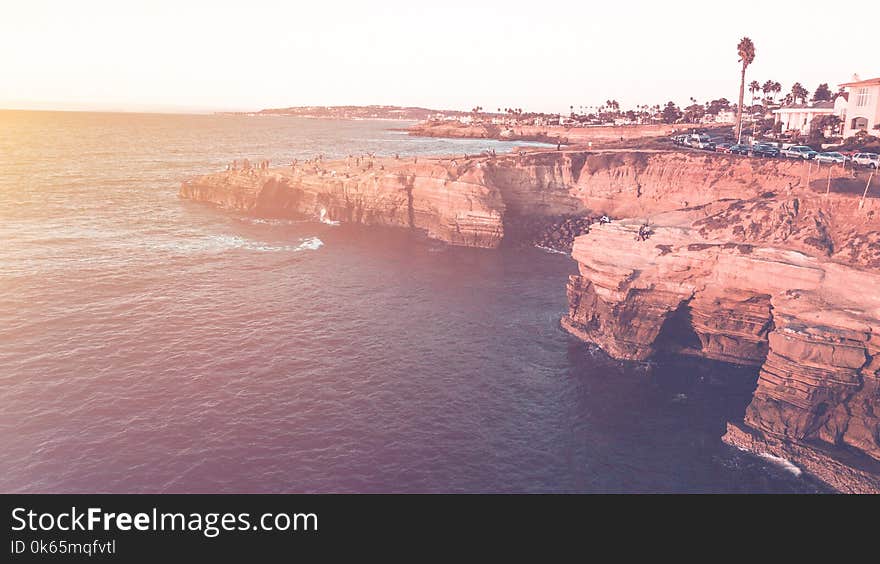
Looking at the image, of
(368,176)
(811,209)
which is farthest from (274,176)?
(811,209)

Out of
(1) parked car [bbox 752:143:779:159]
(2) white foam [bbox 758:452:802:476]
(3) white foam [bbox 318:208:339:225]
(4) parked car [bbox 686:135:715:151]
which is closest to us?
(2) white foam [bbox 758:452:802:476]

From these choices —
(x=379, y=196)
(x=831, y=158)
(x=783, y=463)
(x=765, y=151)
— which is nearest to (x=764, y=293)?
(x=783, y=463)

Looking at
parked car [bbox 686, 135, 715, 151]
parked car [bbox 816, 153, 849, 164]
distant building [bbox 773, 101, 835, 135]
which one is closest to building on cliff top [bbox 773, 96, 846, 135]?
distant building [bbox 773, 101, 835, 135]

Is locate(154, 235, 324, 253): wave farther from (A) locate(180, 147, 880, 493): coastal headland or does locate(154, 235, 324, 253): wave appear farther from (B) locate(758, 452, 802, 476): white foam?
(B) locate(758, 452, 802, 476): white foam

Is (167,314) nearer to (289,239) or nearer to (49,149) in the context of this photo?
(289,239)

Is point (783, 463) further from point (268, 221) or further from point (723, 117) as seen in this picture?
point (723, 117)

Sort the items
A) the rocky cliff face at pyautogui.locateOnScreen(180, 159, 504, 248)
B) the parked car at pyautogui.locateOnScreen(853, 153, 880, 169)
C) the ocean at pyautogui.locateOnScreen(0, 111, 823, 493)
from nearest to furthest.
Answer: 1. the ocean at pyautogui.locateOnScreen(0, 111, 823, 493)
2. the parked car at pyautogui.locateOnScreen(853, 153, 880, 169)
3. the rocky cliff face at pyautogui.locateOnScreen(180, 159, 504, 248)

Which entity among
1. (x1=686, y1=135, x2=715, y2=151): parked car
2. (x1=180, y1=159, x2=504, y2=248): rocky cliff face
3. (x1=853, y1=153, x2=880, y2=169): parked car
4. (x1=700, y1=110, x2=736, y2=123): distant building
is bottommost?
(x1=180, y1=159, x2=504, y2=248): rocky cliff face
